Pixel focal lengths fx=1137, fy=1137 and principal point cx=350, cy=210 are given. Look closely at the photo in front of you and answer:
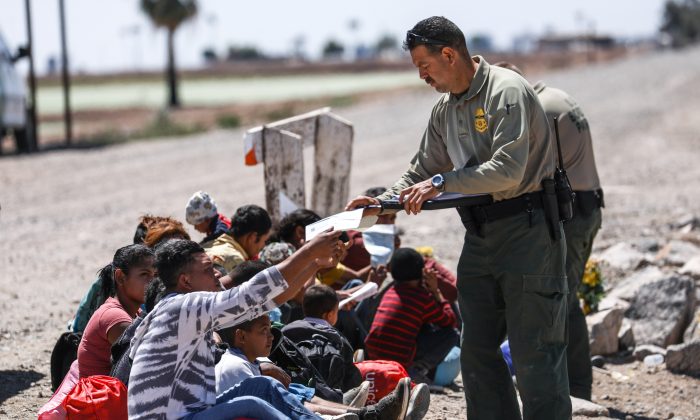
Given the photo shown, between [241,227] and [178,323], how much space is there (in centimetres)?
297

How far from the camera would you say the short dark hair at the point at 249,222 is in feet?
24.0

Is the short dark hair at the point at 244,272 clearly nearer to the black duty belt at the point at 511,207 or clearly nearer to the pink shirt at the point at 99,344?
the pink shirt at the point at 99,344

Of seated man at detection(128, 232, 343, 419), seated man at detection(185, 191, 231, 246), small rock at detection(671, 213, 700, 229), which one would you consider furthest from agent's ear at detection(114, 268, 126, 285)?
small rock at detection(671, 213, 700, 229)

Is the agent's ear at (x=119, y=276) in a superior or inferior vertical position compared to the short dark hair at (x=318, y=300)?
superior

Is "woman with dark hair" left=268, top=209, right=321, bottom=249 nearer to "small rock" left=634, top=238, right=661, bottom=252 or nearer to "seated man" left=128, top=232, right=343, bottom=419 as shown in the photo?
"seated man" left=128, top=232, right=343, bottom=419

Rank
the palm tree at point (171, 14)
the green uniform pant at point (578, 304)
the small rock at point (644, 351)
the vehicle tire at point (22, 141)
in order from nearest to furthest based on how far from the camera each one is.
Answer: the green uniform pant at point (578, 304), the small rock at point (644, 351), the vehicle tire at point (22, 141), the palm tree at point (171, 14)

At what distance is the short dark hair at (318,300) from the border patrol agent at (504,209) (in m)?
1.13

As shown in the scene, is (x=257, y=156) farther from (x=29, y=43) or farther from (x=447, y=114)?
(x=29, y=43)

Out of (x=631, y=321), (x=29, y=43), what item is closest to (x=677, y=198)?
(x=631, y=321)

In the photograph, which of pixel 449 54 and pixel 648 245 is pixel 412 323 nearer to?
pixel 449 54

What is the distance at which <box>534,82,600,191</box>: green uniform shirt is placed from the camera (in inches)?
261

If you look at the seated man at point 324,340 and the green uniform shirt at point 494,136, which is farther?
the seated man at point 324,340

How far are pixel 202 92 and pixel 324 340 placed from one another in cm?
6023

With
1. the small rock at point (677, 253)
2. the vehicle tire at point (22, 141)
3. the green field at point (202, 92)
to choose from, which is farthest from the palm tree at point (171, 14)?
the small rock at point (677, 253)
